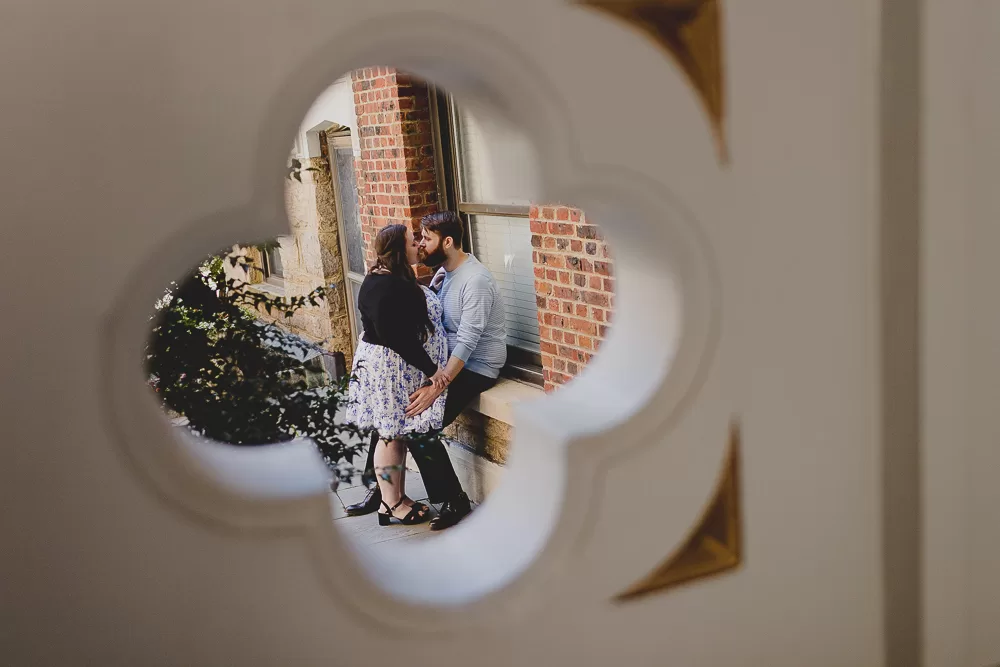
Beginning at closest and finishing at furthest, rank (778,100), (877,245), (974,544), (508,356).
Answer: (778,100) < (877,245) < (974,544) < (508,356)

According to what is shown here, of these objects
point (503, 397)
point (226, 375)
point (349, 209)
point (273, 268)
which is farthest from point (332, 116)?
point (226, 375)

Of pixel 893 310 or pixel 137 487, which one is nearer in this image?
pixel 137 487

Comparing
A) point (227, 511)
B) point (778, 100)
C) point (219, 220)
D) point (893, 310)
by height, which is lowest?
point (227, 511)

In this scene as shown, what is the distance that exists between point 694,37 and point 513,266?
9.14 ft

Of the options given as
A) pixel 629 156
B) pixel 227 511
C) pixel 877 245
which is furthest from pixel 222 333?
pixel 877 245

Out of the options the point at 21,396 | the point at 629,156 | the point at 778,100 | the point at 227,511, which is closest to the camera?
the point at 21,396

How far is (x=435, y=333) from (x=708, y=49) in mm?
2648

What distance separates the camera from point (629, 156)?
2061mm

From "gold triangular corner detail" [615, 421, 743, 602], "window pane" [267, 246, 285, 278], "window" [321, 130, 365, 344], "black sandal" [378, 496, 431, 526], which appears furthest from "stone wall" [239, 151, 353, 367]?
"gold triangular corner detail" [615, 421, 743, 602]

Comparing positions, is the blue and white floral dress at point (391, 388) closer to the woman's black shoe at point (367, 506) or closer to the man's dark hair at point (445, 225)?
the man's dark hair at point (445, 225)

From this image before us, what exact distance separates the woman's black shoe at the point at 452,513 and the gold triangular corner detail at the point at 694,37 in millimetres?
2883

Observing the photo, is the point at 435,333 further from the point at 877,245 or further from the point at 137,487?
the point at 137,487

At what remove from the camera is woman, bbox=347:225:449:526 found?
4.30 meters

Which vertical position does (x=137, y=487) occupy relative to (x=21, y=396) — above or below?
below
